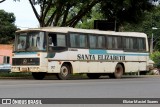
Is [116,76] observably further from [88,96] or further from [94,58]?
[88,96]

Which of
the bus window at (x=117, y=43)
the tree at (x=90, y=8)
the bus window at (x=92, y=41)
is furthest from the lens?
the tree at (x=90, y=8)

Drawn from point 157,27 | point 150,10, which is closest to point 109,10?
point 150,10

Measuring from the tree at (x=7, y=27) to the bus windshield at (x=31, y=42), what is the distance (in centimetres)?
4156

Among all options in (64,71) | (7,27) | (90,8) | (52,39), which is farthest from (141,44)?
(7,27)

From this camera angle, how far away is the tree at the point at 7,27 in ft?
240

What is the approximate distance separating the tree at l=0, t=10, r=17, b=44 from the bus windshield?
41563 millimetres

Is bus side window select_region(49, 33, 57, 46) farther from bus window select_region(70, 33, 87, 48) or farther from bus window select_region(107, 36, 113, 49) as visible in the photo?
bus window select_region(107, 36, 113, 49)

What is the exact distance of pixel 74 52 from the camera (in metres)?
31.2

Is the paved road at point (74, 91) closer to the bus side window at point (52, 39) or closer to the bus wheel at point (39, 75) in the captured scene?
the bus side window at point (52, 39)

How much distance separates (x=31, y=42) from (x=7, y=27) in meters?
43.1

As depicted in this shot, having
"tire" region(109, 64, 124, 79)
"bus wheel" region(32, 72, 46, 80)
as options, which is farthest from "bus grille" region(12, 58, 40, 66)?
"tire" region(109, 64, 124, 79)

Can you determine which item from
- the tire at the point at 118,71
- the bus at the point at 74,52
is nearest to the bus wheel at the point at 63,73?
the bus at the point at 74,52

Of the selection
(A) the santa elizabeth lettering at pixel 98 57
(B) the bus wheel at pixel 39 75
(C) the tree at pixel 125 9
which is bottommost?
(B) the bus wheel at pixel 39 75

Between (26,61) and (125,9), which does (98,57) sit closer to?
(26,61)
